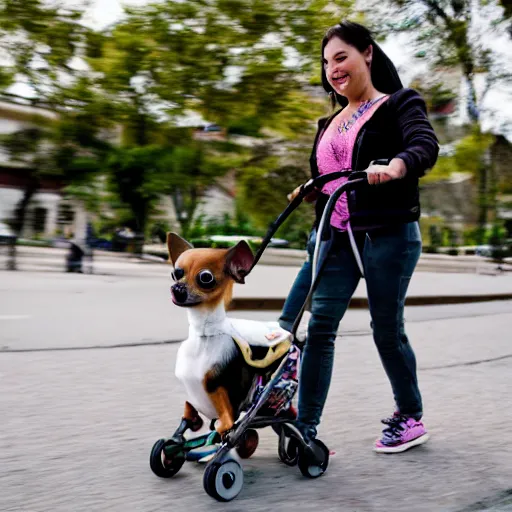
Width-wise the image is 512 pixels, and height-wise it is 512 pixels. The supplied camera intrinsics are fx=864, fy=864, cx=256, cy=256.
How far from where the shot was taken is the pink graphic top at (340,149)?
3.75m

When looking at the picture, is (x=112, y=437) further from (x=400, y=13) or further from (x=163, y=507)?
(x=400, y=13)

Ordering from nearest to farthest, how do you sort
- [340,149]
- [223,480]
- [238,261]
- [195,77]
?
[223,480] < [238,261] < [340,149] < [195,77]

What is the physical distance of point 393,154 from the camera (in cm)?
373

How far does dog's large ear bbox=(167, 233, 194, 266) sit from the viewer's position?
344 cm

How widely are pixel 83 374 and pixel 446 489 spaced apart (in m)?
3.44

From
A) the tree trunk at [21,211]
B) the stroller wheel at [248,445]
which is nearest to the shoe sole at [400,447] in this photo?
the stroller wheel at [248,445]

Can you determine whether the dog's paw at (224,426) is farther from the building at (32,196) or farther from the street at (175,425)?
the building at (32,196)

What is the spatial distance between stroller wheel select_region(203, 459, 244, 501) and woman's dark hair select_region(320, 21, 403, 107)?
1.76 m

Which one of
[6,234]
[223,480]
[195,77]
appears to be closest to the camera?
[223,480]

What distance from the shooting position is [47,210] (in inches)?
744

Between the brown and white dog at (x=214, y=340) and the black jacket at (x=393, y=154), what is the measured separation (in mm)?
664

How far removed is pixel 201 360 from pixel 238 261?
1.33ft

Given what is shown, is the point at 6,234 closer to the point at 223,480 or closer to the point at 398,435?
the point at 398,435

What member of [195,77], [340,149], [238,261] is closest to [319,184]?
[340,149]
